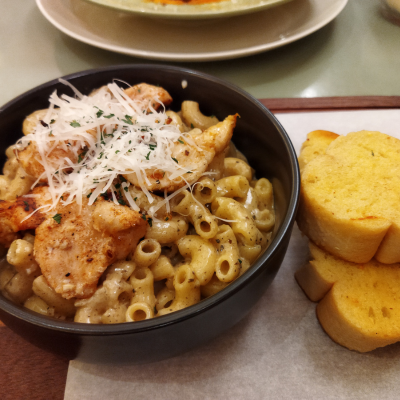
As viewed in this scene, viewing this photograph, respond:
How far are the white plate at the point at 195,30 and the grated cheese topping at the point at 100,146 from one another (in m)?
0.89

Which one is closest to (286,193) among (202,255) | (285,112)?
(202,255)

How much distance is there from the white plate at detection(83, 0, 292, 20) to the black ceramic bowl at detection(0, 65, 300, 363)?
2.13 ft

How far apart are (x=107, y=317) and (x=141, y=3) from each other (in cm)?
177

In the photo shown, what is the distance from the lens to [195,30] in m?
2.22

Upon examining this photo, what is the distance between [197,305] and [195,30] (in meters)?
1.88

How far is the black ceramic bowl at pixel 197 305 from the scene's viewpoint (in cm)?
85

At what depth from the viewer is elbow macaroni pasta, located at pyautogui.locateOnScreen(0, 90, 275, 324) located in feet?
3.40

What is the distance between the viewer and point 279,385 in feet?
3.51

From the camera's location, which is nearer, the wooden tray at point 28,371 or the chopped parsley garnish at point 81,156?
the wooden tray at point 28,371

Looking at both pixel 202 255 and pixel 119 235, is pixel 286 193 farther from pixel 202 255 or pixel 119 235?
pixel 119 235

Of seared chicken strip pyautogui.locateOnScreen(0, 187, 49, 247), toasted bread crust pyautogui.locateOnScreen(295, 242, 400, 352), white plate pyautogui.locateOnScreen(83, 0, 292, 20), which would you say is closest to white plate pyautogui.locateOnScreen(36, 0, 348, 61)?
white plate pyautogui.locateOnScreen(83, 0, 292, 20)

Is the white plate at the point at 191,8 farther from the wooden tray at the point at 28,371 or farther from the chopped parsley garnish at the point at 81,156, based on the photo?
the wooden tray at the point at 28,371

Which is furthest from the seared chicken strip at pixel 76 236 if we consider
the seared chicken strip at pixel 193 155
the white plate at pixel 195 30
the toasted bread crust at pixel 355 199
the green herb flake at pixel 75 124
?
the white plate at pixel 195 30

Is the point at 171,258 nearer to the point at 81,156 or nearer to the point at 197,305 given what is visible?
the point at 197,305
